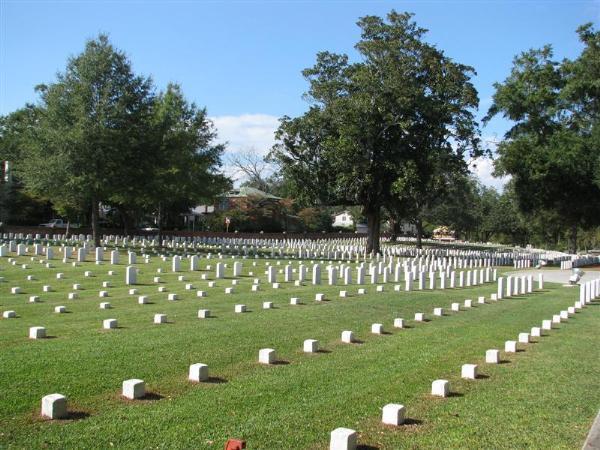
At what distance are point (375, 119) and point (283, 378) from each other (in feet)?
101

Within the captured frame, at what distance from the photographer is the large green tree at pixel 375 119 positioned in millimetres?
34969

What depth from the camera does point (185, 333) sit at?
8.84 m

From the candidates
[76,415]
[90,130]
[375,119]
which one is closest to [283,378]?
[76,415]

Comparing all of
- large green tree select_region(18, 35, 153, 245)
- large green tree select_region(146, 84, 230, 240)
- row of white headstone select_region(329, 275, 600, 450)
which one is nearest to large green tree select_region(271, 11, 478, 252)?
large green tree select_region(146, 84, 230, 240)

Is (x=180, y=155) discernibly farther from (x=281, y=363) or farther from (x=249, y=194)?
(x=249, y=194)

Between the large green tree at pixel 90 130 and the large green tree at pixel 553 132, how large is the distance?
21.8 metres

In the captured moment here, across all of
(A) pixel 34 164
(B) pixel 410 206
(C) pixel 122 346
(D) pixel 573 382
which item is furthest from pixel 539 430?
(B) pixel 410 206

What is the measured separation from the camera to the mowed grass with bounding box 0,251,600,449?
4.89m

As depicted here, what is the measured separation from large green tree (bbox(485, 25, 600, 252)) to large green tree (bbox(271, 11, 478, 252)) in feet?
10.1

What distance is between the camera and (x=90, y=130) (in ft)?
89.7

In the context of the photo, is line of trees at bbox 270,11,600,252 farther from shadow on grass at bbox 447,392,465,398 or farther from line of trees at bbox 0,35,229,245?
shadow on grass at bbox 447,392,465,398

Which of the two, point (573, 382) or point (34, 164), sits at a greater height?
point (34, 164)

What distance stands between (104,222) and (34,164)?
2511cm

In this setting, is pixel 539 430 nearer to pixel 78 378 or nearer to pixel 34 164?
pixel 78 378
